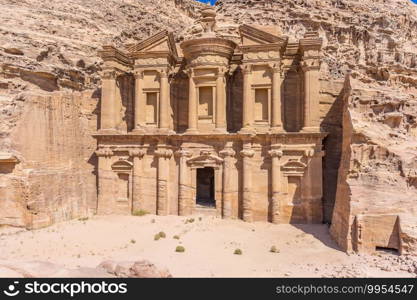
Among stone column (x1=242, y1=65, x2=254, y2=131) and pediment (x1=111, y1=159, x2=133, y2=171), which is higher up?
stone column (x1=242, y1=65, x2=254, y2=131)

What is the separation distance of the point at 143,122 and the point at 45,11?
15.4 metres

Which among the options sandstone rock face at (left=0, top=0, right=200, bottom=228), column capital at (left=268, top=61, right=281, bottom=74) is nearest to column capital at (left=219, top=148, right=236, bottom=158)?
column capital at (left=268, top=61, right=281, bottom=74)

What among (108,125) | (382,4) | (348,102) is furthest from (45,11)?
(382,4)

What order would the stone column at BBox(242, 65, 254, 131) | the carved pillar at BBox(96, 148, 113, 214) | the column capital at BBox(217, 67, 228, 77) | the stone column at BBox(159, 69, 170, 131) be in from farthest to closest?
the carved pillar at BBox(96, 148, 113, 214) < the stone column at BBox(159, 69, 170, 131) < the column capital at BBox(217, 67, 228, 77) < the stone column at BBox(242, 65, 254, 131)

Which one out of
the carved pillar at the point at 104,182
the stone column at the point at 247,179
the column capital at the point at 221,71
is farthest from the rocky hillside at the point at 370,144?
the carved pillar at the point at 104,182

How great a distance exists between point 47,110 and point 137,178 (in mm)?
6813

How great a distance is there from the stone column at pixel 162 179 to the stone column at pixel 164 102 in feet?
5.53

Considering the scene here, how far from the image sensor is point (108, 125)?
22.5 metres

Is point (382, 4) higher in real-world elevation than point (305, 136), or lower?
higher

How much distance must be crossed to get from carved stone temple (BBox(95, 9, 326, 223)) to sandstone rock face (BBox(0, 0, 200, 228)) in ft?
5.04

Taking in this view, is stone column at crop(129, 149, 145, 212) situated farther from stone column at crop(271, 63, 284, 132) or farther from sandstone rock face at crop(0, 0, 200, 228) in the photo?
stone column at crop(271, 63, 284, 132)

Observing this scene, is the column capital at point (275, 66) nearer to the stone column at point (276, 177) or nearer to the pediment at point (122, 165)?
the stone column at point (276, 177)

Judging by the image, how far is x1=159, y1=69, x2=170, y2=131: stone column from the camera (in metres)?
22.0

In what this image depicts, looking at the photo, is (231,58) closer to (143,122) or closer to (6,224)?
(143,122)
